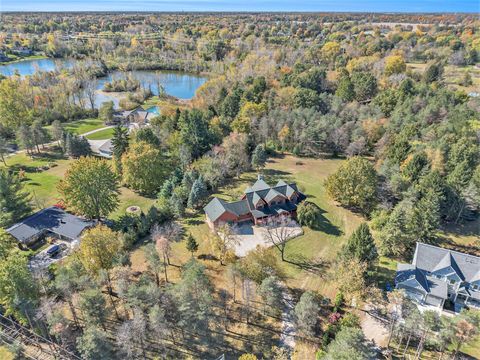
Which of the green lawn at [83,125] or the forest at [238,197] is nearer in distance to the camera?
the forest at [238,197]

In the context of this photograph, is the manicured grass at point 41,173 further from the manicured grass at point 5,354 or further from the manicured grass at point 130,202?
the manicured grass at point 5,354

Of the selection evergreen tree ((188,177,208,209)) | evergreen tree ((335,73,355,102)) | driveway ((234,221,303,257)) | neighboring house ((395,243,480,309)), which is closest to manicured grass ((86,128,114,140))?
evergreen tree ((188,177,208,209))

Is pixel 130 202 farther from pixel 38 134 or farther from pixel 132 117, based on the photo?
pixel 132 117

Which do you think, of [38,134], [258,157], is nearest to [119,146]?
[38,134]

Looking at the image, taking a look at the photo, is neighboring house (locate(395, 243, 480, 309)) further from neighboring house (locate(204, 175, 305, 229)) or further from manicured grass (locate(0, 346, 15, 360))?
manicured grass (locate(0, 346, 15, 360))

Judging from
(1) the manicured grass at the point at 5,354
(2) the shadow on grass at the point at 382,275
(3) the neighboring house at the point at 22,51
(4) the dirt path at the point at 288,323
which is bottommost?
(1) the manicured grass at the point at 5,354

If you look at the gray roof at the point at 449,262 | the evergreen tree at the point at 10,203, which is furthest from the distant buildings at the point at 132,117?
the gray roof at the point at 449,262
